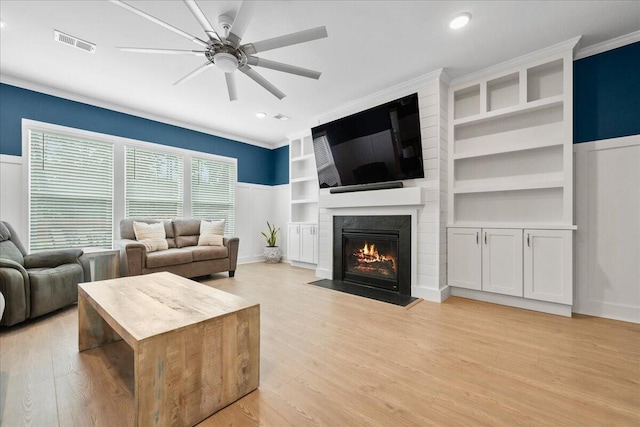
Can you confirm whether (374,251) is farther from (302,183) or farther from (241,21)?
(241,21)

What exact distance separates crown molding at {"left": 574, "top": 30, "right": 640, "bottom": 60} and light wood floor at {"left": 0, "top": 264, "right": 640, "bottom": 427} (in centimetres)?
265

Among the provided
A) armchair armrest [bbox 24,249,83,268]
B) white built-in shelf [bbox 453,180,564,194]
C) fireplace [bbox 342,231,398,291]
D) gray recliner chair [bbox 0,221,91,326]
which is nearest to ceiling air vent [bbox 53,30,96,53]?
gray recliner chair [bbox 0,221,91,326]

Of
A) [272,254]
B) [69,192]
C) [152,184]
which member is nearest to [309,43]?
[152,184]

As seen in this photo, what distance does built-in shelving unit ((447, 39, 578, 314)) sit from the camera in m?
2.65

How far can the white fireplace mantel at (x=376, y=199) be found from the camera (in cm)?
322

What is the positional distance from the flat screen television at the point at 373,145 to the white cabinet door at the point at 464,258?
2.87 feet

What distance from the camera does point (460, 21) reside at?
2.30m

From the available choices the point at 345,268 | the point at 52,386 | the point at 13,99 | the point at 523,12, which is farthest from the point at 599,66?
the point at 13,99

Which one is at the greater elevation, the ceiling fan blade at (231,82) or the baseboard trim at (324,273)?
the ceiling fan blade at (231,82)

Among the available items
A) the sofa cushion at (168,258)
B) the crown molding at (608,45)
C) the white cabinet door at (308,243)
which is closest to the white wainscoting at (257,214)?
the white cabinet door at (308,243)

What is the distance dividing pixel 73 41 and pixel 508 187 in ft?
15.4

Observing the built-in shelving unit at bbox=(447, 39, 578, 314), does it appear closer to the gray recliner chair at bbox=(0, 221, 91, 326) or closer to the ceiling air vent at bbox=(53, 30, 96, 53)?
the ceiling air vent at bbox=(53, 30, 96, 53)

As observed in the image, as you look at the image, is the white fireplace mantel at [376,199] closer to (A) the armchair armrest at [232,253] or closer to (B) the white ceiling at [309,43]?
(B) the white ceiling at [309,43]

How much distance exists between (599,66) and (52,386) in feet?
16.8
